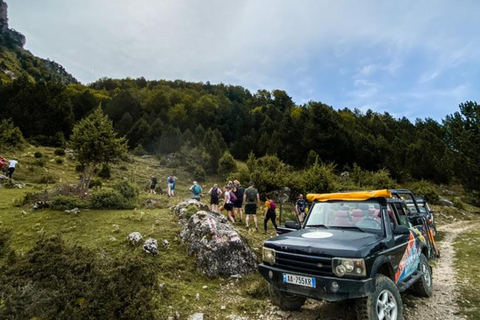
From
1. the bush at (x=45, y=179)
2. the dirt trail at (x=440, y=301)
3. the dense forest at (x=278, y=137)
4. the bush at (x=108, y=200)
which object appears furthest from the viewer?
the dense forest at (x=278, y=137)

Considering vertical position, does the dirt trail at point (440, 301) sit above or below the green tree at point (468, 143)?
below

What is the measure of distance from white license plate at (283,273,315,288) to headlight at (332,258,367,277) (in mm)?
394

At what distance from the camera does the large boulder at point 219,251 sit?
7035mm

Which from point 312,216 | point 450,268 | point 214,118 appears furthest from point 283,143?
point 312,216

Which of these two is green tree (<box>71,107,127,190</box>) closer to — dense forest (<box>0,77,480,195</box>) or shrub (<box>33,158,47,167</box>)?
shrub (<box>33,158,47,167</box>)

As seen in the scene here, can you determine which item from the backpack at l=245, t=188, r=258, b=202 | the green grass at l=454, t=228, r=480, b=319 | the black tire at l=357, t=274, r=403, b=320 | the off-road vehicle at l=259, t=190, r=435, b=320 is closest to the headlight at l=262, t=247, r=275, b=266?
the off-road vehicle at l=259, t=190, r=435, b=320

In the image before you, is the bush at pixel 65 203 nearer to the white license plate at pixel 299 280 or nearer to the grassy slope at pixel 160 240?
the grassy slope at pixel 160 240

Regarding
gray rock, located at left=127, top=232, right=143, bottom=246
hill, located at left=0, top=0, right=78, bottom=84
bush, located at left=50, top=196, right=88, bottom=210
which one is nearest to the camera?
gray rock, located at left=127, top=232, right=143, bottom=246

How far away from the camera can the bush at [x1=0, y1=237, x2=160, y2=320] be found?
13.0ft

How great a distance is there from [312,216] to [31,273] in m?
5.00

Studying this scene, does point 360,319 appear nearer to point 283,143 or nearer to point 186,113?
point 283,143

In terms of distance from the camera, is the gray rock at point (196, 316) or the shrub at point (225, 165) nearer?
the gray rock at point (196, 316)

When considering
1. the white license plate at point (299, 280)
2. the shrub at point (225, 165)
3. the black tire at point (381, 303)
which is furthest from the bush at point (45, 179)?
the black tire at point (381, 303)

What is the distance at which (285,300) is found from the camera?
5.16 metres
